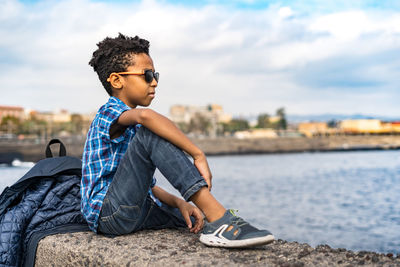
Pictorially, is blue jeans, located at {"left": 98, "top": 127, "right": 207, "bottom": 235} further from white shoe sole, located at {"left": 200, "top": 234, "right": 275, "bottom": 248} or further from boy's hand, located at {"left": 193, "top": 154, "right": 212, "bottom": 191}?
white shoe sole, located at {"left": 200, "top": 234, "right": 275, "bottom": 248}

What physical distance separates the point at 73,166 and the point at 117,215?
20.5 inches

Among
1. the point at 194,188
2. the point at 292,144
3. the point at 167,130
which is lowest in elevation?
the point at 292,144

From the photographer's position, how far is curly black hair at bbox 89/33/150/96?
2.02 metres

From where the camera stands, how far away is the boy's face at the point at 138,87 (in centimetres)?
202

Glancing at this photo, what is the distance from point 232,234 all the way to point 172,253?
0.81 feet

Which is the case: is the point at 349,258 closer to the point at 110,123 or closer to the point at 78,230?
the point at 110,123

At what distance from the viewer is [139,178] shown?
1.76 m

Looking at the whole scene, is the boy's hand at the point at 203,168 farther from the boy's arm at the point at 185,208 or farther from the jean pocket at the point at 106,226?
the jean pocket at the point at 106,226

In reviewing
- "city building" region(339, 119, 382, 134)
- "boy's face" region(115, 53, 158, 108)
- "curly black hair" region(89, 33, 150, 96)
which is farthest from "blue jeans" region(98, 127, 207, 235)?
"city building" region(339, 119, 382, 134)

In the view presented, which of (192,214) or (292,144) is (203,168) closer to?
(192,214)

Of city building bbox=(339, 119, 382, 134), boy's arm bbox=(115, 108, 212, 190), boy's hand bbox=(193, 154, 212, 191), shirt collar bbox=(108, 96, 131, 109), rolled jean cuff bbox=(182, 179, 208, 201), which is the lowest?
city building bbox=(339, 119, 382, 134)

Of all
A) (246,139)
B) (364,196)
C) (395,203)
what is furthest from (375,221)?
(246,139)

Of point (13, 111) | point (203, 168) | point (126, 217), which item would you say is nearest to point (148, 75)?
point (203, 168)

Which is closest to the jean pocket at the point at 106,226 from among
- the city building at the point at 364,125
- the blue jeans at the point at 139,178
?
the blue jeans at the point at 139,178
